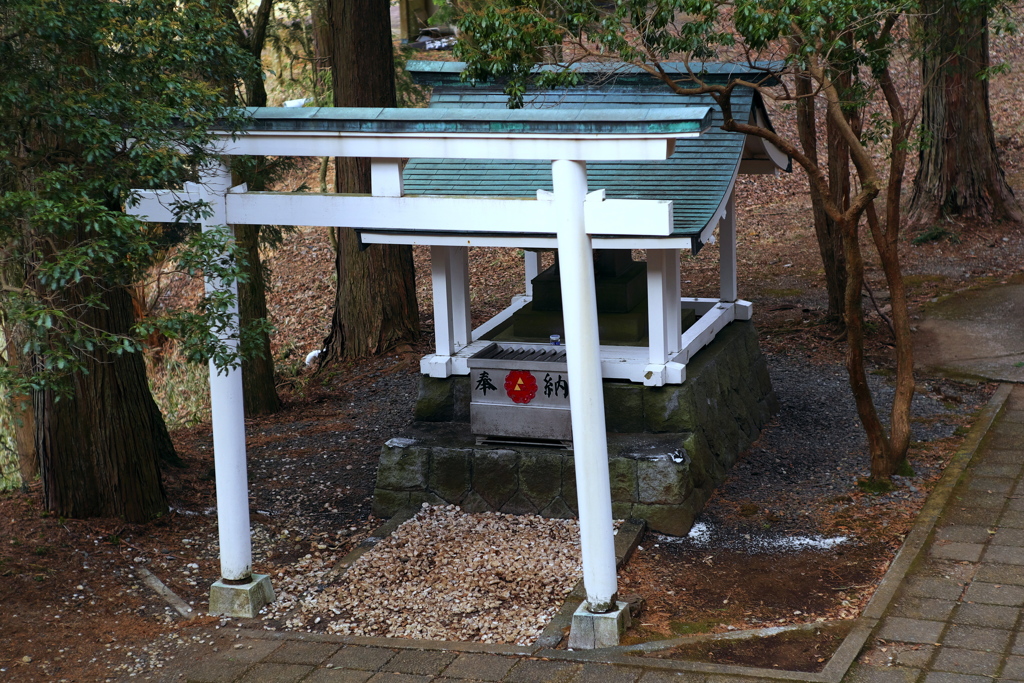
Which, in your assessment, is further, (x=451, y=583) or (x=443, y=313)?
(x=443, y=313)

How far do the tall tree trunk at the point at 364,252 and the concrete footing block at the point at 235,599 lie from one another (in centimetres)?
638

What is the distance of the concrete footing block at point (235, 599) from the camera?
620cm

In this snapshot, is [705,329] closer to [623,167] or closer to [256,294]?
[623,167]

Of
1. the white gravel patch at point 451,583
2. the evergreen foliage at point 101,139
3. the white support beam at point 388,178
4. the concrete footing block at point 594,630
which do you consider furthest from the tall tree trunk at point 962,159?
the evergreen foliage at point 101,139

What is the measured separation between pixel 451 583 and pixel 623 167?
11.6ft

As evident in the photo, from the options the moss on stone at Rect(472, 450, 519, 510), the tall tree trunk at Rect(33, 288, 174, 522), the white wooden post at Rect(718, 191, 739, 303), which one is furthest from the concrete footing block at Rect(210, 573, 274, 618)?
the white wooden post at Rect(718, 191, 739, 303)

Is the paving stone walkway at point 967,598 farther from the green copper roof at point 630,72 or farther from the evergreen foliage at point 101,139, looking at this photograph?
the evergreen foliage at point 101,139

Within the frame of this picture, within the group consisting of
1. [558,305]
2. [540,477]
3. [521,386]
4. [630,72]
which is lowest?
[540,477]

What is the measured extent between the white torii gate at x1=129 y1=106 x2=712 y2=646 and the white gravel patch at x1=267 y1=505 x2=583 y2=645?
48 cm

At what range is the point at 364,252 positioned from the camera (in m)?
12.7

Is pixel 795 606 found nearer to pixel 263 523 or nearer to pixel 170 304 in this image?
pixel 263 523

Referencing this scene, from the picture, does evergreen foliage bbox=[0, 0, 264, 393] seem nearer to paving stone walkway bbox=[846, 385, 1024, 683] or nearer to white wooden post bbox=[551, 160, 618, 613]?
white wooden post bbox=[551, 160, 618, 613]

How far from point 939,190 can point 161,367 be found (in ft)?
41.1

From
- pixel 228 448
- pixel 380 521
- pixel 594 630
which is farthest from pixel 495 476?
pixel 228 448
